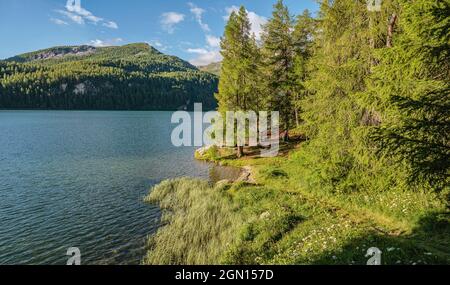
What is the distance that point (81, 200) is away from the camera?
24.6 metres

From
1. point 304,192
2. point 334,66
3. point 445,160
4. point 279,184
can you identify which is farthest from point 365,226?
point 279,184

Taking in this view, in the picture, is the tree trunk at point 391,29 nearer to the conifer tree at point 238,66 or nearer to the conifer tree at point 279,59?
the conifer tree at point 238,66

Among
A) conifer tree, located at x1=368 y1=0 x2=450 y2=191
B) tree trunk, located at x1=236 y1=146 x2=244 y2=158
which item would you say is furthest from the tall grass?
tree trunk, located at x1=236 y1=146 x2=244 y2=158

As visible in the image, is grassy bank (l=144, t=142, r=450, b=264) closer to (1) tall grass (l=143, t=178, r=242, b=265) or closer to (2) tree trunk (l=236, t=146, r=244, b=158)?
(1) tall grass (l=143, t=178, r=242, b=265)

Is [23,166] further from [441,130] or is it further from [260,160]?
[441,130]

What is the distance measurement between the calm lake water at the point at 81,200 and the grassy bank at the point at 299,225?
2228mm

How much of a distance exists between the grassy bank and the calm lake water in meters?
2.23

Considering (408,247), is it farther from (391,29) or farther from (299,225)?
(391,29)

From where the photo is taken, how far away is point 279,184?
2466cm

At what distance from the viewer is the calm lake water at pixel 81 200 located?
1695cm

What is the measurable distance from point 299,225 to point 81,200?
18.4 metres

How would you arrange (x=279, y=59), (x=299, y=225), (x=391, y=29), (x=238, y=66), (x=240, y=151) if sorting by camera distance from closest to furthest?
(x=391, y=29)
(x=299, y=225)
(x=238, y=66)
(x=279, y=59)
(x=240, y=151)

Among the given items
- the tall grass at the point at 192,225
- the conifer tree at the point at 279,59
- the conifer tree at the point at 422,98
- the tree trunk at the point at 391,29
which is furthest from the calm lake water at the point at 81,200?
the tree trunk at the point at 391,29

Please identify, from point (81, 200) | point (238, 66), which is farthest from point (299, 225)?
point (238, 66)
